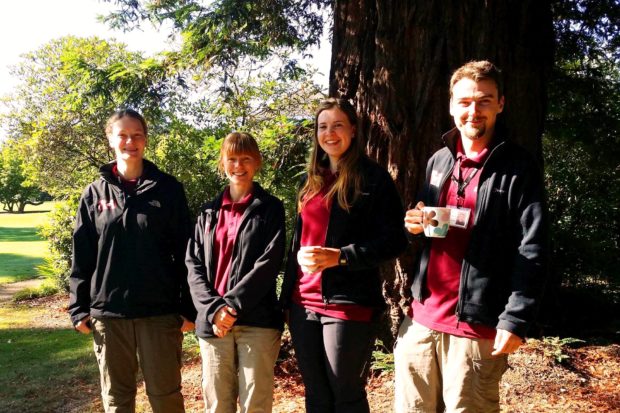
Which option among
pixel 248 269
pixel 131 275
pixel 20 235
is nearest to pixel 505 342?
pixel 248 269

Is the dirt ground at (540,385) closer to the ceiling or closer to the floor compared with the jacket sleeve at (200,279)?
closer to the floor

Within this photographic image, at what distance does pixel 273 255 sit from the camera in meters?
2.79

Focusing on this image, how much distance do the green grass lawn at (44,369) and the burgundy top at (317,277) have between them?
3.45 m

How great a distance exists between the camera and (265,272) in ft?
9.02

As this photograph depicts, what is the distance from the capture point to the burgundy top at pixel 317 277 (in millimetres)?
2543

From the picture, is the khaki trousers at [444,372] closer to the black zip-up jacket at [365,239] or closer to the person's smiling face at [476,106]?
the black zip-up jacket at [365,239]

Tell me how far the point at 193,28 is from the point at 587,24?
5.09 meters

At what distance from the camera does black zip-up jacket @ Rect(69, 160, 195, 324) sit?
2963mm

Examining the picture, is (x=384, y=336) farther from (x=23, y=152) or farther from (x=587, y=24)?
(x=23, y=152)

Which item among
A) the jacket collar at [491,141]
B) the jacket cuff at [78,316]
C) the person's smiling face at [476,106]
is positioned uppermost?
the person's smiling face at [476,106]

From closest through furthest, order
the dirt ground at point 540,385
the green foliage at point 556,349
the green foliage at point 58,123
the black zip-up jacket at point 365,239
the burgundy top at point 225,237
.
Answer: the black zip-up jacket at point 365,239
the burgundy top at point 225,237
the dirt ground at point 540,385
the green foliage at point 556,349
the green foliage at point 58,123

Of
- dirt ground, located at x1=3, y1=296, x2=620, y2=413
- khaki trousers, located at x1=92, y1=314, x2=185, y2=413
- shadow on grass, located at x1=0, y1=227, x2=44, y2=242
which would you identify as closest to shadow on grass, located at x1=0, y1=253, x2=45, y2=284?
shadow on grass, located at x1=0, y1=227, x2=44, y2=242

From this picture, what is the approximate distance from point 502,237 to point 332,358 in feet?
3.41

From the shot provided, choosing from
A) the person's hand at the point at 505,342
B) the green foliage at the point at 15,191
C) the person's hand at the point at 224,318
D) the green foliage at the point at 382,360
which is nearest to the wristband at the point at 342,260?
the person's hand at the point at 224,318
